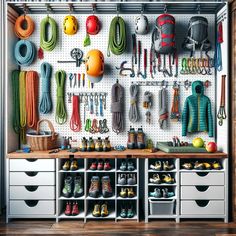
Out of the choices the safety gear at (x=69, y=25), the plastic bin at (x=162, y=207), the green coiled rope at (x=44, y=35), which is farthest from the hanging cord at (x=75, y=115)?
the plastic bin at (x=162, y=207)

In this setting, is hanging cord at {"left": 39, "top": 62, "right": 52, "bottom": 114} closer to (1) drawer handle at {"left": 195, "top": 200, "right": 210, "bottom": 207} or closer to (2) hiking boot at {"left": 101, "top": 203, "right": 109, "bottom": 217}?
(2) hiking boot at {"left": 101, "top": 203, "right": 109, "bottom": 217}

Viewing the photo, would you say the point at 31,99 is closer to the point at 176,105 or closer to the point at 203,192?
the point at 176,105

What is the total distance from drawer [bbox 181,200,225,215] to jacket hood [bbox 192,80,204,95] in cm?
144

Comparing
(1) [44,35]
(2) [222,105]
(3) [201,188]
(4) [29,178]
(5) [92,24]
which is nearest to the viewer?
(4) [29,178]

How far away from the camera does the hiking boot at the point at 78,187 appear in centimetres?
392

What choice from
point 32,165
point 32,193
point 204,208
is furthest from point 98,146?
point 204,208

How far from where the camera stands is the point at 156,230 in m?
3.63

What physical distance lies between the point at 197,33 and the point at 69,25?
5.37 ft

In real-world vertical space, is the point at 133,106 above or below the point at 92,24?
below

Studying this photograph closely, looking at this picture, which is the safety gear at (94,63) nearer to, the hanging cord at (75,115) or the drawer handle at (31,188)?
the hanging cord at (75,115)

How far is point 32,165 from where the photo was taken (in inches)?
152

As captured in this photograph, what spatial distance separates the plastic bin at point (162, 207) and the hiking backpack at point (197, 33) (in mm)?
1940

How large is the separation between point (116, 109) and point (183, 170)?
3.83 ft

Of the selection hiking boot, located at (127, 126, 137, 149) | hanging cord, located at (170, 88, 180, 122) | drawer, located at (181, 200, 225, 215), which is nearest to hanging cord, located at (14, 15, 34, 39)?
hiking boot, located at (127, 126, 137, 149)
